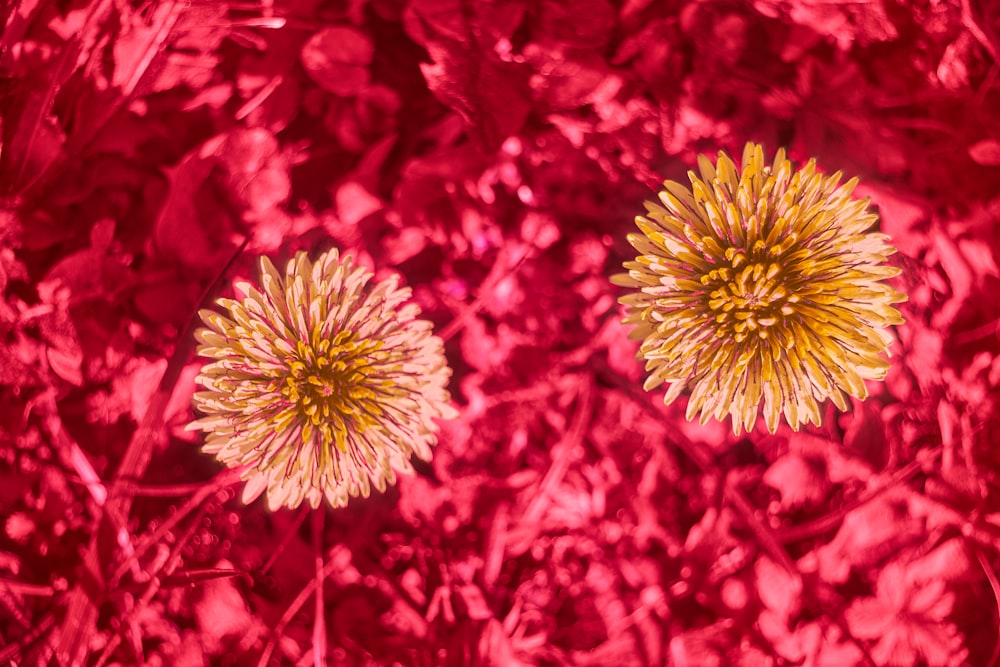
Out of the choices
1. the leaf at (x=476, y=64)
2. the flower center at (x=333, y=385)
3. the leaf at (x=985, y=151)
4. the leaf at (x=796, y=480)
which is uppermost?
the leaf at (x=476, y=64)

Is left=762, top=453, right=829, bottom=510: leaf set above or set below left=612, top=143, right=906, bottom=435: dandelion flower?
below

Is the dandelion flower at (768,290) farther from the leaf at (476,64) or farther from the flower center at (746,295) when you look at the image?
the leaf at (476,64)

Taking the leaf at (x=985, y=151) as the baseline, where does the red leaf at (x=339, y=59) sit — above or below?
above

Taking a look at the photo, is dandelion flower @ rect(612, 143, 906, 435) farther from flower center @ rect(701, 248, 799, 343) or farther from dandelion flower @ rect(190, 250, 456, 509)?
dandelion flower @ rect(190, 250, 456, 509)

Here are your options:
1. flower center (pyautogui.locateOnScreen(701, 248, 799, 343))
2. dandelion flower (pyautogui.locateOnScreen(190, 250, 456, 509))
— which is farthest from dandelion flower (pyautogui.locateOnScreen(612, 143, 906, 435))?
dandelion flower (pyautogui.locateOnScreen(190, 250, 456, 509))

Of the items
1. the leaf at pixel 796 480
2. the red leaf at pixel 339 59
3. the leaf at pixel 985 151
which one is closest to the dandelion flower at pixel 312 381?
the red leaf at pixel 339 59

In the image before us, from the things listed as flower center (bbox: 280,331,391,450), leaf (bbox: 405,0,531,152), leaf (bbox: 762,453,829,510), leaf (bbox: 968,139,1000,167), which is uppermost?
leaf (bbox: 405,0,531,152)

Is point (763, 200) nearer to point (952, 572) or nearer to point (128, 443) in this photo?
point (952, 572)
